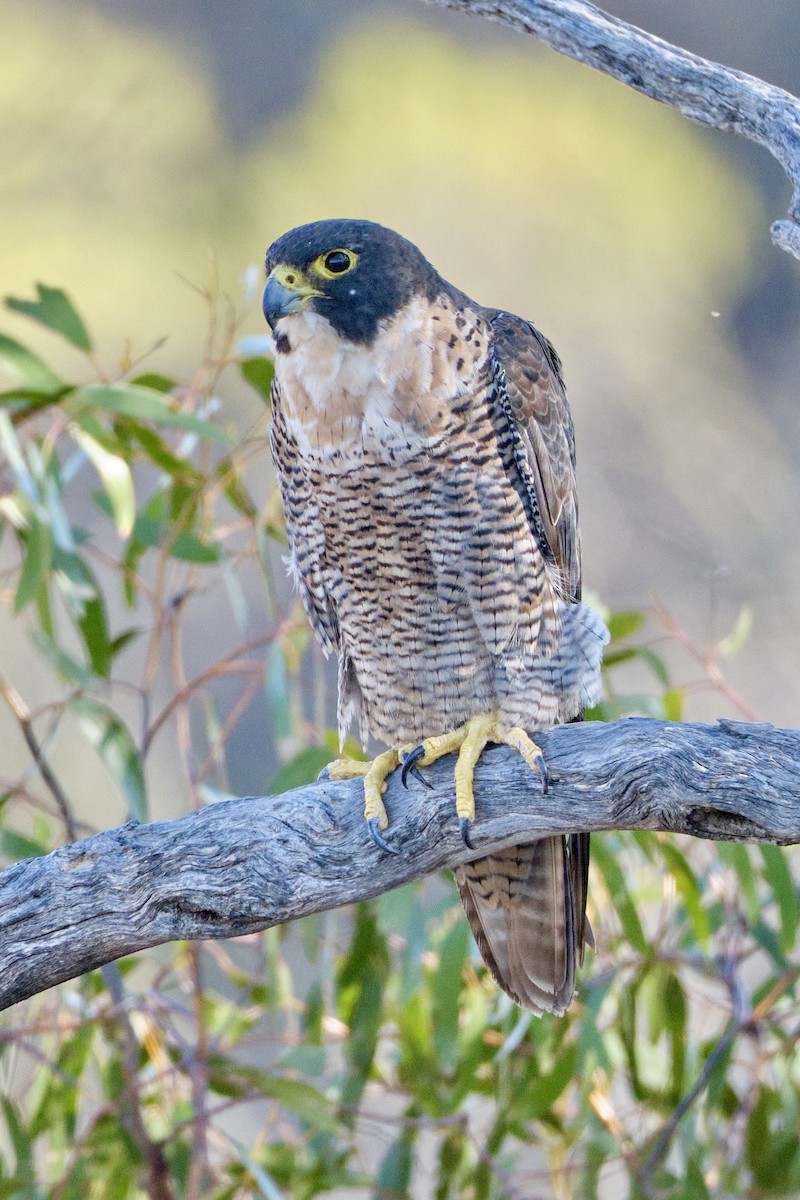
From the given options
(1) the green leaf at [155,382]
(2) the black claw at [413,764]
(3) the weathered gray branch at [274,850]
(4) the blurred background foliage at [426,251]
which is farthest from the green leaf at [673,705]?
(4) the blurred background foliage at [426,251]

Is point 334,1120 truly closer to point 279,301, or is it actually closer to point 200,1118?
point 200,1118

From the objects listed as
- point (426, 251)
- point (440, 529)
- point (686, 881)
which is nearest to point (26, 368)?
point (440, 529)

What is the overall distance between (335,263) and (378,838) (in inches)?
29.4

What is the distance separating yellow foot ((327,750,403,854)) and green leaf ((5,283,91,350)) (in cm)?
85

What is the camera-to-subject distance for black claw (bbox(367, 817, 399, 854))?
5.32 ft

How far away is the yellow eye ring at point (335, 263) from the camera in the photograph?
1722 mm

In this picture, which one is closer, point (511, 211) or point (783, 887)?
point (783, 887)

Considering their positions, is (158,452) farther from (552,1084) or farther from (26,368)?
(552,1084)

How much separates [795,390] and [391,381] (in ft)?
19.6

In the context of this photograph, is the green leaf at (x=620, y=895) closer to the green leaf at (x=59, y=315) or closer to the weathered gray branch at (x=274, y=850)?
the weathered gray branch at (x=274, y=850)

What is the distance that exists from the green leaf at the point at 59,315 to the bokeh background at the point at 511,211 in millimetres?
4388

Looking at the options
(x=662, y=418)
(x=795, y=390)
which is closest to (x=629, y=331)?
(x=662, y=418)

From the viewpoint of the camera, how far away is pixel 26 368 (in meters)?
2.19

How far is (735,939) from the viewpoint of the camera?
256 cm
